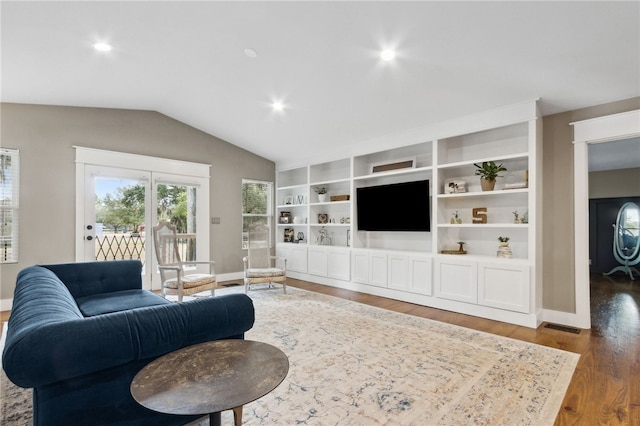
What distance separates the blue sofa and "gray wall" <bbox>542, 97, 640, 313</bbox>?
12.3 feet

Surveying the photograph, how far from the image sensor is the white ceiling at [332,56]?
259 centimetres

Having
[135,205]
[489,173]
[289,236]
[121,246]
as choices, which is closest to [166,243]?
[121,246]

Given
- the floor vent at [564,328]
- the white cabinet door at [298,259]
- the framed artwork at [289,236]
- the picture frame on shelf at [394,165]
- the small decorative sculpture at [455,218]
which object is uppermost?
the picture frame on shelf at [394,165]

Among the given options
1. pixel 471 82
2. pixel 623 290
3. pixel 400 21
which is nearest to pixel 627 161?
pixel 623 290

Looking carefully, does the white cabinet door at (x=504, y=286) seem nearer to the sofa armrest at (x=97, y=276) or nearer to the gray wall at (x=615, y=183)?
the sofa armrest at (x=97, y=276)

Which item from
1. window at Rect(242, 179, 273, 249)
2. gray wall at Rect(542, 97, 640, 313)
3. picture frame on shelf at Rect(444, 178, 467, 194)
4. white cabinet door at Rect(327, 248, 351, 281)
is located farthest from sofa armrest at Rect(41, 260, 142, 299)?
gray wall at Rect(542, 97, 640, 313)

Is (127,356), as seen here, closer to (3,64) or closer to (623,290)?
(3,64)

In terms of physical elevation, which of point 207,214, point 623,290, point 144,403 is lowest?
point 623,290

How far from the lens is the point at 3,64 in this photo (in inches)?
130

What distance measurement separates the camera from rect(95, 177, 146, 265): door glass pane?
5.00 metres

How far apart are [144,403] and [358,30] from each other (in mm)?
3089

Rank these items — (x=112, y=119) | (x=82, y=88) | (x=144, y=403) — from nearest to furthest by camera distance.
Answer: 1. (x=144, y=403)
2. (x=82, y=88)
3. (x=112, y=119)

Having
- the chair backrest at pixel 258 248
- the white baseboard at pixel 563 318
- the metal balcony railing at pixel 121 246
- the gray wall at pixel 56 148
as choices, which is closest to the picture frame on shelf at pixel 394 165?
the chair backrest at pixel 258 248

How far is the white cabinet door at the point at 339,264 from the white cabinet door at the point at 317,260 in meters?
0.11
